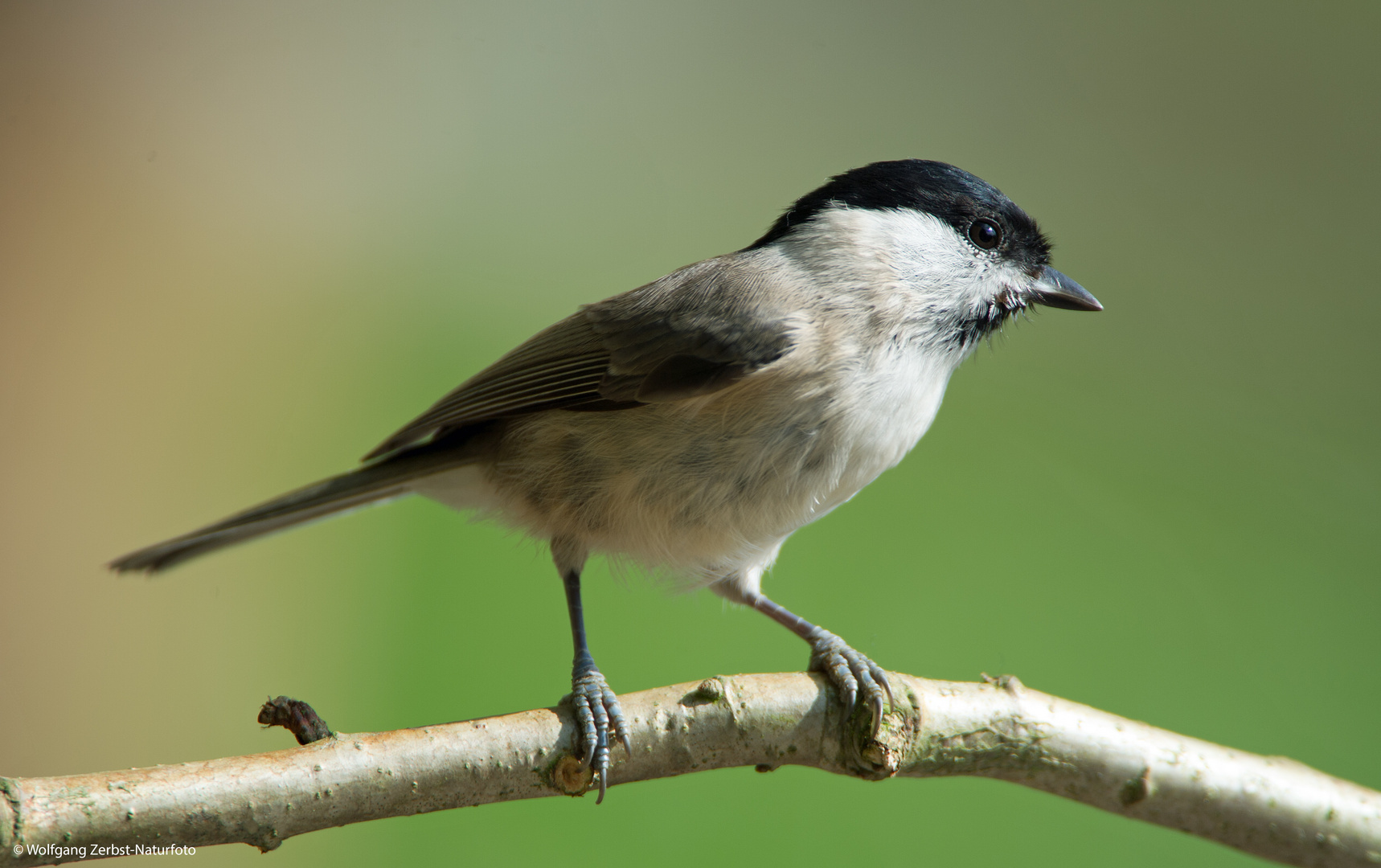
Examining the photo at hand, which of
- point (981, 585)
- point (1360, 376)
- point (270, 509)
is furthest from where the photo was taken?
point (1360, 376)

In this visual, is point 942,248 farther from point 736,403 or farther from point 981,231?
point 736,403

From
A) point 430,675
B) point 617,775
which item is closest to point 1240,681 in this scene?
point 617,775

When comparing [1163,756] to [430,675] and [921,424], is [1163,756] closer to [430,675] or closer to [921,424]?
[921,424]

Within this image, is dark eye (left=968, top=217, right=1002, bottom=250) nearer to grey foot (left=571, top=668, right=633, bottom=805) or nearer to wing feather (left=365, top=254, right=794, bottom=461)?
wing feather (left=365, top=254, right=794, bottom=461)

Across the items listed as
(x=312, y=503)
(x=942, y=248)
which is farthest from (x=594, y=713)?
(x=942, y=248)

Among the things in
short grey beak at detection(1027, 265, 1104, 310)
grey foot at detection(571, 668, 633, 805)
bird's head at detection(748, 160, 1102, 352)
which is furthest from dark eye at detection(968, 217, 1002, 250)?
grey foot at detection(571, 668, 633, 805)

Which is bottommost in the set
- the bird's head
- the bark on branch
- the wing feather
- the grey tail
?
the bark on branch
